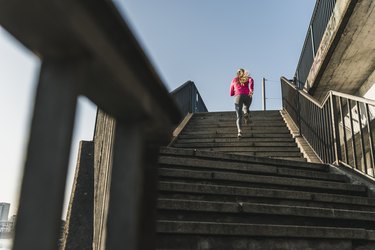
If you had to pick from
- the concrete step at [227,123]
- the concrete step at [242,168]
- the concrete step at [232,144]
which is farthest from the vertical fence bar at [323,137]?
the concrete step at [227,123]

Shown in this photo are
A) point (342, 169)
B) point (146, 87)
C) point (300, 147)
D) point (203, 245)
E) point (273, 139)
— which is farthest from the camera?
point (273, 139)

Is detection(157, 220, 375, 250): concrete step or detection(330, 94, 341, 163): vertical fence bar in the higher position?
detection(330, 94, 341, 163): vertical fence bar

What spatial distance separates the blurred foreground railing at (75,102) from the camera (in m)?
0.76

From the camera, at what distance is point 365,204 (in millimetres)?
4137

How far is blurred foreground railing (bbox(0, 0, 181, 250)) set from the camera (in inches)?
30.0

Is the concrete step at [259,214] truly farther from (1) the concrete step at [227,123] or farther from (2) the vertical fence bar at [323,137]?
(1) the concrete step at [227,123]

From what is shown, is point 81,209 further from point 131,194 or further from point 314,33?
point 314,33

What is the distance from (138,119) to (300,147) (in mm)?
6402

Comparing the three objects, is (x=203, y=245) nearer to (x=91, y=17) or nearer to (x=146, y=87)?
(x=146, y=87)

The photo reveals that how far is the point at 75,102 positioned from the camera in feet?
2.82

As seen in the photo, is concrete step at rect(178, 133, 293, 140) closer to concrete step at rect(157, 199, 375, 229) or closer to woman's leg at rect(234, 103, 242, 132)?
woman's leg at rect(234, 103, 242, 132)

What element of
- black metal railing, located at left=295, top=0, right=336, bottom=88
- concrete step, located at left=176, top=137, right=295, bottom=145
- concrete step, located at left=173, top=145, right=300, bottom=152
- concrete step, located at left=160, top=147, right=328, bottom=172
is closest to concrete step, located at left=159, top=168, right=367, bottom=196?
concrete step, located at left=160, top=147, right=328, bottom=172

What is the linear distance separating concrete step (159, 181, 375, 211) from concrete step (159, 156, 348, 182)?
54 cm

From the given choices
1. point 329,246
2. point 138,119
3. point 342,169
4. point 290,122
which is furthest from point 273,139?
point 138,119
